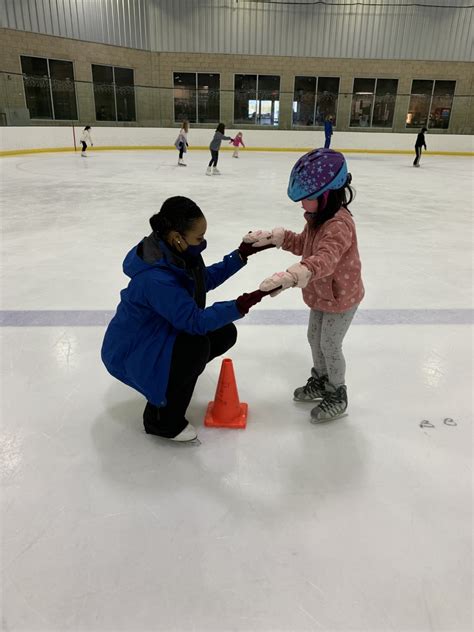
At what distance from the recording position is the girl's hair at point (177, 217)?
58.1 inches

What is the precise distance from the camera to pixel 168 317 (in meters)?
1.52

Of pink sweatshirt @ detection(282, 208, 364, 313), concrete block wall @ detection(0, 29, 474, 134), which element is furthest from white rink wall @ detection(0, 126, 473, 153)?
pink sweatshirt @ detection(282, 208, 364, 313)

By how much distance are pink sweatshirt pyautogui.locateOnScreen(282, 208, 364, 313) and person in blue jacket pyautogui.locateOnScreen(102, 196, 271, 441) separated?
0.20 metres

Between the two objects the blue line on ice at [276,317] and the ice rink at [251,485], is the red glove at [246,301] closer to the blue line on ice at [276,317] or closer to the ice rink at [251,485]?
the ice rink at [251,485]

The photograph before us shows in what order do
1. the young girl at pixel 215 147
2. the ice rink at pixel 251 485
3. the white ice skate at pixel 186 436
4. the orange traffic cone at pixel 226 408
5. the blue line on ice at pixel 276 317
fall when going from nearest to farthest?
1. the ice rink at pixel 251 485
2. the white ice skate at pixel 186 436
3. the orange traffic cone at pixel 226 408
4. the blue line on ice at pixel 276 317
5. the young girl at pixel 215 147

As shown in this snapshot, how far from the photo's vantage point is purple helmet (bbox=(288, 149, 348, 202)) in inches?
59.7

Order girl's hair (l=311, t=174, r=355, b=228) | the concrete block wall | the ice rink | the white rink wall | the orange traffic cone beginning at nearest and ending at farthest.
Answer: the ice rink < girl's hair (l=311, t=174, r=355, b=228) < the orange traffic cone < the white rink wall < the concrete block wall

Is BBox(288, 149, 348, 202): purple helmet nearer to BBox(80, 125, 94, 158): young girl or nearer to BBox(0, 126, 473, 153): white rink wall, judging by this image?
BBox(80, 125, 94, 158): young girl

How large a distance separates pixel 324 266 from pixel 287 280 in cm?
17

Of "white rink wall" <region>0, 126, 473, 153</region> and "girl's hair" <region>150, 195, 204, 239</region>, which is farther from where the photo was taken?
"white rink wall" <region>0, 126, 473, 153</region>

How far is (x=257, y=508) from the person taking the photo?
1478 mm

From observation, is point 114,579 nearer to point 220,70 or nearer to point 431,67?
point 220,70

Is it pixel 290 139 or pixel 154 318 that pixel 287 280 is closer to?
pixel 154 318

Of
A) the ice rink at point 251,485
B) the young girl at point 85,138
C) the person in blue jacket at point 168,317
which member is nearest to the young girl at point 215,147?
the young girl at point 85,138
